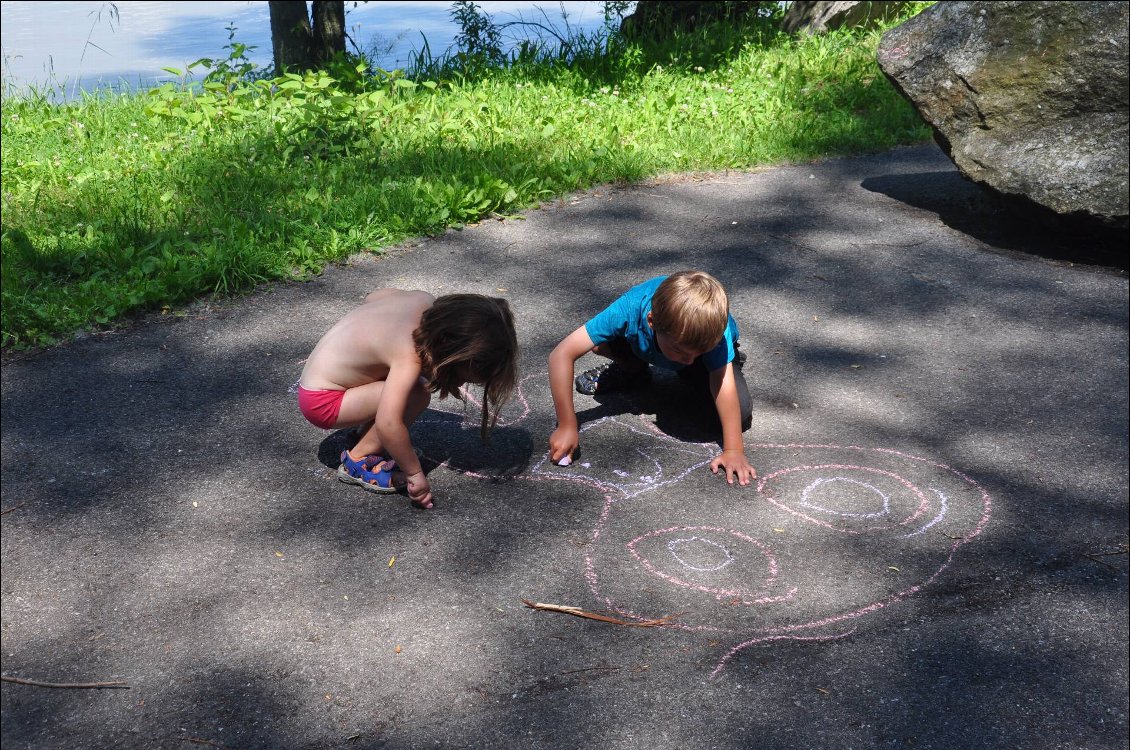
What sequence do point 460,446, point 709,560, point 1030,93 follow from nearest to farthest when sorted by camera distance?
point 709,560
point 460,446
point 1030,93

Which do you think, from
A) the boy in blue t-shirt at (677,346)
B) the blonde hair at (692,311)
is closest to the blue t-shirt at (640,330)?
the boy in blue t-shirt at (677,346)

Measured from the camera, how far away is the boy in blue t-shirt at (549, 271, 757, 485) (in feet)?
10.3

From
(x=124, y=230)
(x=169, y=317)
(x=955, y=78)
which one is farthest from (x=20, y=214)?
(x=955, y=78)

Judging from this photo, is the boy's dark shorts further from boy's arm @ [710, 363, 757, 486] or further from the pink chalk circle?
the pink chalk circle

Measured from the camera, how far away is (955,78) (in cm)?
527

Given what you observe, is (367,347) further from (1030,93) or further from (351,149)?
(1030,93)

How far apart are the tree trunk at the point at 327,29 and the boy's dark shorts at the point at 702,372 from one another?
15.8ft

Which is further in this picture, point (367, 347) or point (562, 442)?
point (562, 442)

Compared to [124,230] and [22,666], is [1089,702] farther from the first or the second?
[124,230]

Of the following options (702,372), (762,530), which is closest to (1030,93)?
(702,372)

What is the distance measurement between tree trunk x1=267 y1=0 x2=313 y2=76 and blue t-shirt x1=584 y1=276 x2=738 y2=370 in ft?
15.8

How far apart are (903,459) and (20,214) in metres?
4.36

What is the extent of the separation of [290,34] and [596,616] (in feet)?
19.8

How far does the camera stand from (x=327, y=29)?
7539 millimetres
